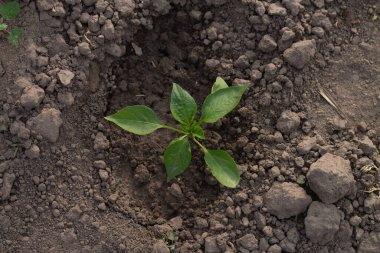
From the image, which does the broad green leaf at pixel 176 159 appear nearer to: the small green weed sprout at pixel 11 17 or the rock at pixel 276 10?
the rock at pixel 276 10

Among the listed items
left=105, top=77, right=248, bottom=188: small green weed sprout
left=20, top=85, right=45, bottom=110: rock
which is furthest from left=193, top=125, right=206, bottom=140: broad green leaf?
left=20, top=85, right=45, bottom=110: rock

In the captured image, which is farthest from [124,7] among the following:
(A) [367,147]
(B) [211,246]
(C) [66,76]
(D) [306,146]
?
(A) [367,147]

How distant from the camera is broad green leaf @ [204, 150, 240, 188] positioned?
208 cm

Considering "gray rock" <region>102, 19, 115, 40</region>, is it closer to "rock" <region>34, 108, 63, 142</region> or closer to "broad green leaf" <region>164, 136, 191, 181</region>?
"rock" <region>34, 108, 63, 142</region>

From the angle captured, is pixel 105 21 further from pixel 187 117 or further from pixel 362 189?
pixel 362 189

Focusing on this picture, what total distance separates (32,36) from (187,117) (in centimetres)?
81

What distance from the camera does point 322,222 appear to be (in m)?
2.06

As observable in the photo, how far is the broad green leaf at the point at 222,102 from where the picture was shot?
209cm

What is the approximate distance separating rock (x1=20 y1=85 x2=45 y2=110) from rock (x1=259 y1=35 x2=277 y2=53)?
1.00 metres

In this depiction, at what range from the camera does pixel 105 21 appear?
2285 millimetres

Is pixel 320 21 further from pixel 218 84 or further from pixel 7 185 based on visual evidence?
pixel 7 185

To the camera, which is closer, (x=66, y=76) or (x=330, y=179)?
(x=330, y=179)

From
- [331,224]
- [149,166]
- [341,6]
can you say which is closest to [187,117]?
[149,166]

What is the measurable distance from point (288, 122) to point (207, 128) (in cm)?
38
